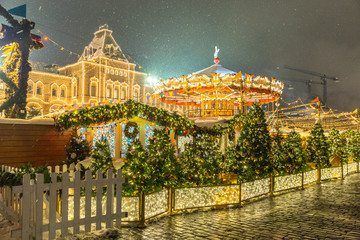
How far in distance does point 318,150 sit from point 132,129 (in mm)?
9574

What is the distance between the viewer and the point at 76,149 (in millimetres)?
11305

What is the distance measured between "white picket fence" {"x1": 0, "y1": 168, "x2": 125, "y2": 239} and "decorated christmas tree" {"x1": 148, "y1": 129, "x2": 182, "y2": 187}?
2.05 meters

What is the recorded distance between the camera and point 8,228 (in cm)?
564

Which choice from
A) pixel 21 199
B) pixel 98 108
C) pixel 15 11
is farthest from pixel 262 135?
pixel 15 11

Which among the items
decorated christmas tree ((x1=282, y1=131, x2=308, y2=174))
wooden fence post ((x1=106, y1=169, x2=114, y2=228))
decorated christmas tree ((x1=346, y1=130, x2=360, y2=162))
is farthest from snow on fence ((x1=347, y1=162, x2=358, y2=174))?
wooden fence post ((x1=106, y1=169, x2=114, y2=228))

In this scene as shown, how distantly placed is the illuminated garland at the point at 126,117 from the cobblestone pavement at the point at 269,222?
4388 millimetres

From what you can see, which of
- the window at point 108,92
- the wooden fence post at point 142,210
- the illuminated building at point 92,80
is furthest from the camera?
the window at point 108,92

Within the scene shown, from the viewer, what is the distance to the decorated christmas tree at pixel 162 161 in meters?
8.49

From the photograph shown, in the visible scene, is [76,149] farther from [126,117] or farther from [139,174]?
[139,174]

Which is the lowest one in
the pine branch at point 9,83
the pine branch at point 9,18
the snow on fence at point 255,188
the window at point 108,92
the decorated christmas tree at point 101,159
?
the snow on fence at point 255,188

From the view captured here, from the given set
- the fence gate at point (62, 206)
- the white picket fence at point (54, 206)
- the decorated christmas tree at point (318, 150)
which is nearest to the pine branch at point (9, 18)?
the white picket fence at point (54, 206)

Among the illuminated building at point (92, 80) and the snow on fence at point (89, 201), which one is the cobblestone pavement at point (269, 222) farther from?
the illuminated building at point (92, 80)

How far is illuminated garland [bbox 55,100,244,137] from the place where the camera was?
Result: 1062 centimetres

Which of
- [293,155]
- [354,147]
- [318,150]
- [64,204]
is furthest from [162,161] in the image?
[354,147]
